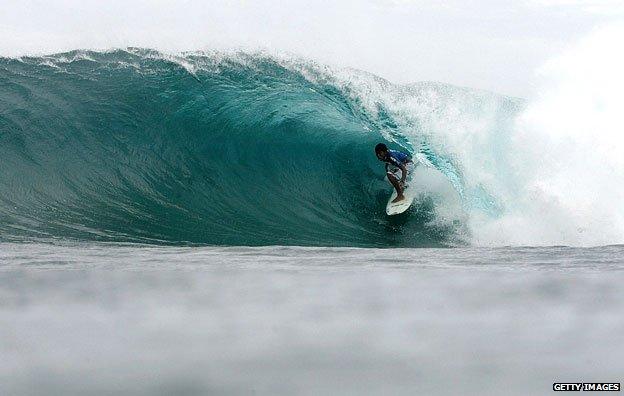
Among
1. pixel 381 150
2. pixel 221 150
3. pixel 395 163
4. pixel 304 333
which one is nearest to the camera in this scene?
pixel 304 333

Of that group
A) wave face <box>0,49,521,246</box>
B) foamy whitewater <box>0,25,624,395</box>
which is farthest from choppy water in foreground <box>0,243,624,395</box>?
wave face <box>0,49,521,246</box>

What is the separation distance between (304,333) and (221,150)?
960 centimetres

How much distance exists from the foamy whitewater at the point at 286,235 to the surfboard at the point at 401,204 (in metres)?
0.14

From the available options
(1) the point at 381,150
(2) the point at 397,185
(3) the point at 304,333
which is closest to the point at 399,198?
(2) the point at 397,185

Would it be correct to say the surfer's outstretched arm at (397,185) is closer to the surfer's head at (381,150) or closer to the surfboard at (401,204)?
the surfboard at (401,204)

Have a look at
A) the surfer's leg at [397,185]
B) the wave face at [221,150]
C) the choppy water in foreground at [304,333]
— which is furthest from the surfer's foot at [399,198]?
the choppy water in foreground at [304,333]

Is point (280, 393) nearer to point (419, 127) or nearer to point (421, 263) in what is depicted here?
point (421, 263)

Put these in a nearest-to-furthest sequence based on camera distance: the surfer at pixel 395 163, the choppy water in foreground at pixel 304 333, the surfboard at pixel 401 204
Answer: the choppy water in foreground at pixel 304 333
the surfer at pixel 395 163
the surfboard at pixel 401 204

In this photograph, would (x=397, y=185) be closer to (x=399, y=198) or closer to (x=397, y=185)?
(x=397, y=185)

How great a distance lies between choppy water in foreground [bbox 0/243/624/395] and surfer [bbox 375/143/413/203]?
5.51m

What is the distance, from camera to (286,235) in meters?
9.73

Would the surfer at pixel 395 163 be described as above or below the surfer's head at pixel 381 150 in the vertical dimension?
below

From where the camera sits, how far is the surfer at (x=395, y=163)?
9398 mm

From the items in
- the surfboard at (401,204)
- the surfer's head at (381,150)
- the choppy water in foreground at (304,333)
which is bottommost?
the surfboard at (401,204)
